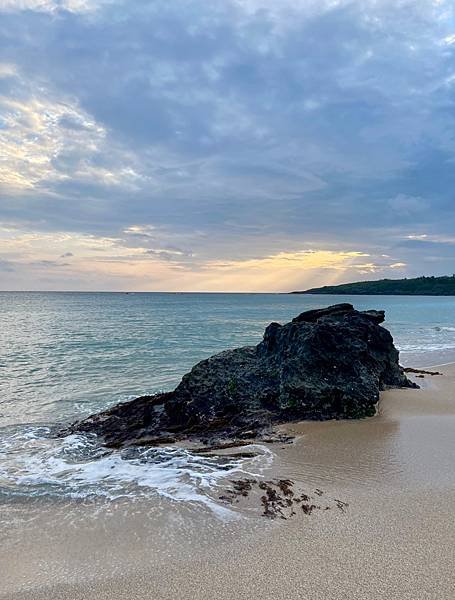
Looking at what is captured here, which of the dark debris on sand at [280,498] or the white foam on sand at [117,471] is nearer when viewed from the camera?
the dark debris on sand at [280,498]

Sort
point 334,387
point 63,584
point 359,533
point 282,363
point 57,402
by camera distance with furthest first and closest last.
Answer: point 57,402
point 282,363
point 334,387
point 359,533
point 63,584

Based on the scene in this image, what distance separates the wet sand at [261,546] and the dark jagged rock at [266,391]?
2.97 metres

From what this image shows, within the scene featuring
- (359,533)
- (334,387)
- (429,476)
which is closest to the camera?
(359,533)

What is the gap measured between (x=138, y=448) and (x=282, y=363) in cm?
419

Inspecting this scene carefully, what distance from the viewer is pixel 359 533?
184 inches

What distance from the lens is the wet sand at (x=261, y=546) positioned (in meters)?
3.83

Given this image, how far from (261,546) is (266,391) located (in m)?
6.04

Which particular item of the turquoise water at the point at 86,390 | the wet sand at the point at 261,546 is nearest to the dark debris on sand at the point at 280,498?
the wet sand at the point at 261,546

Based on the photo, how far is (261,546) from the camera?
4.50 metres

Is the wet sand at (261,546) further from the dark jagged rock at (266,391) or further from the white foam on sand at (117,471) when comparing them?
the dark jagged rock at (266,391)

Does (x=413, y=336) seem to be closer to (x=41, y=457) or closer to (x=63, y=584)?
(x=41, y=457)

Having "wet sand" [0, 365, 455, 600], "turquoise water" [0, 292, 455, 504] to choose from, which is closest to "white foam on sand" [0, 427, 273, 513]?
"turquoise water" [0, 292, 455, 504]

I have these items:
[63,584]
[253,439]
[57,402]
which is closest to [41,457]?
[253,439]

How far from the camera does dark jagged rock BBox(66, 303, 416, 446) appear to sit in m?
9.71
